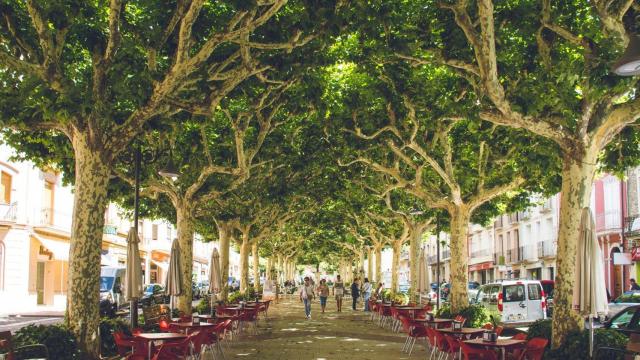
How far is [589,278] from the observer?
33.1 feet

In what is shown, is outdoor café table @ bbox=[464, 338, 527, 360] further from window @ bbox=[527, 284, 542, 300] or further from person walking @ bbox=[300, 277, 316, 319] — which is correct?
person walking @ bbox=[300, 277, 316, 319]

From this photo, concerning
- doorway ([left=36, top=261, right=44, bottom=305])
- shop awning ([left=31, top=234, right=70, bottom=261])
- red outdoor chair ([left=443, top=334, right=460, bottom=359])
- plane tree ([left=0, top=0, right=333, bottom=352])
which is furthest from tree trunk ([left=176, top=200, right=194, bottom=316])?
doorway ([left=36, top=261, right=44, bottom=305])

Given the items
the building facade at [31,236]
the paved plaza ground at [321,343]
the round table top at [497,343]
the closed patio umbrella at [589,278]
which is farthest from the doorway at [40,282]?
the closed patio umbrella at [589,278]

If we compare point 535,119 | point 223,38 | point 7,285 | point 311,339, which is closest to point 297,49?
point 223,38

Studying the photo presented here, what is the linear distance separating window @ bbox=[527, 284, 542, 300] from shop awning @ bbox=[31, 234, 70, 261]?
80.6 feet

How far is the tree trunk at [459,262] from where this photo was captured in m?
19.2

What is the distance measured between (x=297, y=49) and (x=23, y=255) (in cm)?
2479

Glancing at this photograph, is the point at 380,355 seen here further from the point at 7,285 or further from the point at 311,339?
the point at 7,285

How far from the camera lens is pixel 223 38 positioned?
10.2 metres

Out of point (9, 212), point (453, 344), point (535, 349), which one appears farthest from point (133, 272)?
point (9, 212)

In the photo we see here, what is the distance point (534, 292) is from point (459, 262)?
3.76m

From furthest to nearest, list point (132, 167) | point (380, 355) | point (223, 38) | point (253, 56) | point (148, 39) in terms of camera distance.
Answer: point (132, 167)
point (380, 355)
point (253, 56)
point (148, 39)
point (223, 38)

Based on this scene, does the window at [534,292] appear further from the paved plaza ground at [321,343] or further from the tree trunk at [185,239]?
the tree trunk at [185,239]

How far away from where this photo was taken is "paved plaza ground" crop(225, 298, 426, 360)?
49.8 feet
